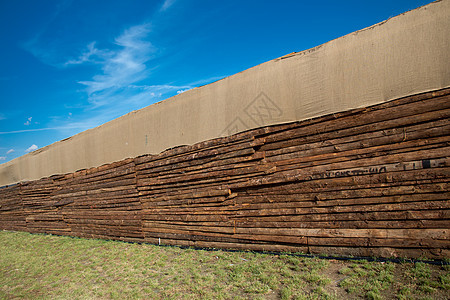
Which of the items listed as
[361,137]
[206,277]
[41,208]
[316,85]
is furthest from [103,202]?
[361,137]

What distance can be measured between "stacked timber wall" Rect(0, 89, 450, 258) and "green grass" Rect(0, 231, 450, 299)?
38cm

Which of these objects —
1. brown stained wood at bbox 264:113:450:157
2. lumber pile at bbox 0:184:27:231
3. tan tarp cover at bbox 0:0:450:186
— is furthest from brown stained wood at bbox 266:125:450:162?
lumber pile at bbox 0:184:27:231

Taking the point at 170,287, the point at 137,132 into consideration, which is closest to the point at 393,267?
the point at 170,287

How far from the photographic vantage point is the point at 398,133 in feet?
13.4

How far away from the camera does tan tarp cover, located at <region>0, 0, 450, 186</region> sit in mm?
3854

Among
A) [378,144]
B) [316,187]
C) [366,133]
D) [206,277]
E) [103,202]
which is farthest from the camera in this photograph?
[103,202]

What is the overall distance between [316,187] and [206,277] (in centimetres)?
254

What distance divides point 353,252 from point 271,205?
1.64 m

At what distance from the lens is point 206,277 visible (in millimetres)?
4578

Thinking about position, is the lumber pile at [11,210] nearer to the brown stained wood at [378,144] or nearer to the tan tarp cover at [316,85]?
the tan tarp cover at [316,85]

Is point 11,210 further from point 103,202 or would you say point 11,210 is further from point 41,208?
point 103,202

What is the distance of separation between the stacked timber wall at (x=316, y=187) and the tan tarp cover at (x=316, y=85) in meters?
0.23

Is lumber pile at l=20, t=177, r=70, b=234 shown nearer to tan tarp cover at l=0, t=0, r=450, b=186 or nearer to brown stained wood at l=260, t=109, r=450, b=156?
tan tarp cover at l=0, t=0, r=450, b=186

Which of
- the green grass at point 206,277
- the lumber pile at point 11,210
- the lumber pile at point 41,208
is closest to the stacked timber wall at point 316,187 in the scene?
the green grass at point 206,277
